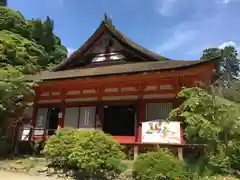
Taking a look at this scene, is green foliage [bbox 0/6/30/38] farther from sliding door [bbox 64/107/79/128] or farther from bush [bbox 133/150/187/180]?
bush [bbox 133/150/187/180]

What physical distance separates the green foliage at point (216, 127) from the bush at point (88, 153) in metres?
2.75

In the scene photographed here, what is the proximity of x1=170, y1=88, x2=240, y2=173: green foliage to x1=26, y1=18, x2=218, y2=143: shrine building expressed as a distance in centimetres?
261

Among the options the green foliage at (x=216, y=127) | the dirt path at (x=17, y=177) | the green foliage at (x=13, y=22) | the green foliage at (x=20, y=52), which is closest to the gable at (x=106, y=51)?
the green foliage at (x=20, y=52)

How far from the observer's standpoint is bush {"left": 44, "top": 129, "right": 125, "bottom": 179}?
834cm

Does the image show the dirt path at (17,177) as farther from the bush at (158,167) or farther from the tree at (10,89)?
the tree at (10,89)

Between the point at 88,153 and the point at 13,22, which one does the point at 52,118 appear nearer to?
the point at 88,153

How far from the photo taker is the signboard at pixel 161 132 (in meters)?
10.1

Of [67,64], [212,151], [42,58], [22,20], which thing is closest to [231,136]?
[212,151]

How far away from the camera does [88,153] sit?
27.6ft

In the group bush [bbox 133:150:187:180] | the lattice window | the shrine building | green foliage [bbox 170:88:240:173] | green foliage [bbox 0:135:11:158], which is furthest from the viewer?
the lattice window

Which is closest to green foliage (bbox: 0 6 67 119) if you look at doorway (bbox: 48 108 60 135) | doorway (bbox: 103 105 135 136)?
doorway (bbox: 48 108 60 135)

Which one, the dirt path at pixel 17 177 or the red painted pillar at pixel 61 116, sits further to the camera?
the red painted pillar at pixel 61 116

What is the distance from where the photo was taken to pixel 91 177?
8641 mm

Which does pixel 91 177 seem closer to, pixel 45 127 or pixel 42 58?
pixel 45 127
